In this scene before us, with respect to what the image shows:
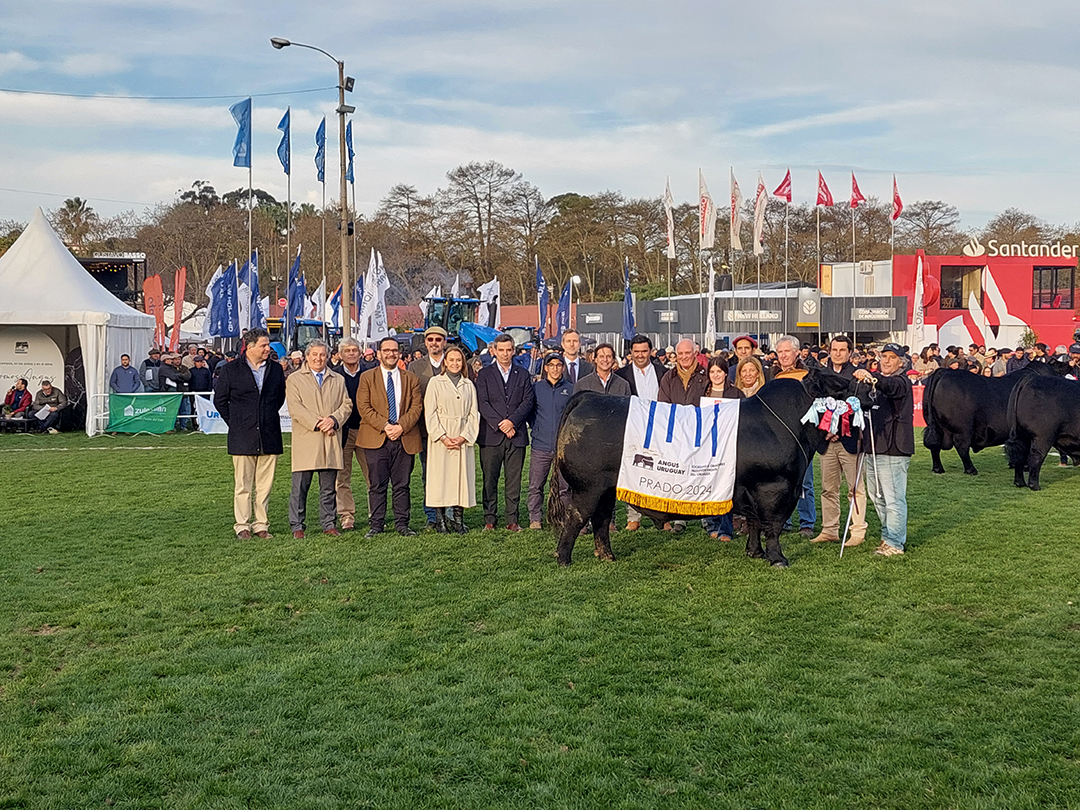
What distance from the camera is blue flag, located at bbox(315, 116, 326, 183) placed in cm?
2638

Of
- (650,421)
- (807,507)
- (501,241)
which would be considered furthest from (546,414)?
(501,241)

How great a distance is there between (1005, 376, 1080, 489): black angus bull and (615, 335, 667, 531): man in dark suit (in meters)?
5.34

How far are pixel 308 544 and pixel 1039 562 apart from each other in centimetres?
647

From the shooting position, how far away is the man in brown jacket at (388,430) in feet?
30.2

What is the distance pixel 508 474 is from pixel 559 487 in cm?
163

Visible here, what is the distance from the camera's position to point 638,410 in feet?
25.6

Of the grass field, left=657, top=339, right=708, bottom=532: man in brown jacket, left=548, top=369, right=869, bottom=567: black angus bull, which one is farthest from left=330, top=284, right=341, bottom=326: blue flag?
left=548, top=369, right=869, bottom=567: black angus bull

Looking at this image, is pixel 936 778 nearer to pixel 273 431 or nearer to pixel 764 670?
pixel 764 670

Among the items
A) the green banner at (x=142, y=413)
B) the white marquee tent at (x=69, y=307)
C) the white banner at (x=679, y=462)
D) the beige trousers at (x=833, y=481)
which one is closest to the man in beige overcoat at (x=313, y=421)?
the white banner at (x=679, y=462)

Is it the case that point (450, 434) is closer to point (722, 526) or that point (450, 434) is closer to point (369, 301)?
point (722, 526)

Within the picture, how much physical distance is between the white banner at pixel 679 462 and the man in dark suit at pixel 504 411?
5.99ft

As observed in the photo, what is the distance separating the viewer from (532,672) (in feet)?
17.7

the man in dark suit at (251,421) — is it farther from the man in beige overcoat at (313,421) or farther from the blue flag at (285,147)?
the blue flag at (285,147)

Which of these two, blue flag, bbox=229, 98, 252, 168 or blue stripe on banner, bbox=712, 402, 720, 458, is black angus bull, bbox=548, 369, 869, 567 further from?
blue flag, bbox=229, 98, 252, 168
